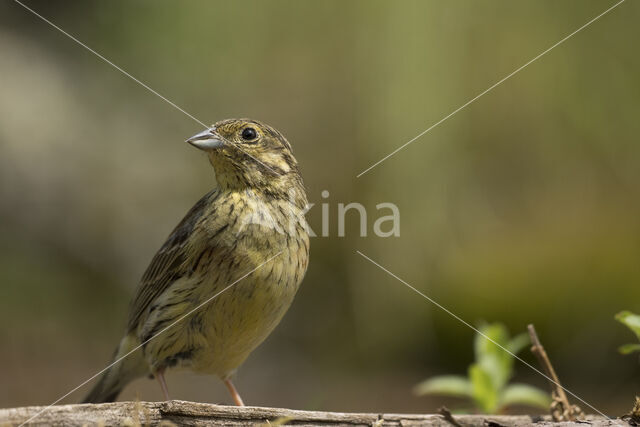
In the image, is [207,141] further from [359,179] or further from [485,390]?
[359,179]

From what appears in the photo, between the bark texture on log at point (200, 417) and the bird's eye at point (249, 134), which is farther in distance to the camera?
the bird's eye at point (249, 134)

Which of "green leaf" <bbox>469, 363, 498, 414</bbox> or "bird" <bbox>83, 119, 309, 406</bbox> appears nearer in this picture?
"green leaf" <bbox>469, 363, 498, 414</bbox>

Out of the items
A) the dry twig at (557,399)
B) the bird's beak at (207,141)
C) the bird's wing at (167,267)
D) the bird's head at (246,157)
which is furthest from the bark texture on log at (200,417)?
the bird's beak at (207,141)

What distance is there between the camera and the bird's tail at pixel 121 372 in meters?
4.92

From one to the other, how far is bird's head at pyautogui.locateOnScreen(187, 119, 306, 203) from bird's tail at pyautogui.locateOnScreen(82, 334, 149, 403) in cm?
123

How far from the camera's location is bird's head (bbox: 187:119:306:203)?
15.1 feet

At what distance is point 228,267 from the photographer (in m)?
4.18

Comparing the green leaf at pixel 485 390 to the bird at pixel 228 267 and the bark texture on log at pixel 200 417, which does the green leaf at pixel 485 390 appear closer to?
the bark texture on log at pixel 200 417

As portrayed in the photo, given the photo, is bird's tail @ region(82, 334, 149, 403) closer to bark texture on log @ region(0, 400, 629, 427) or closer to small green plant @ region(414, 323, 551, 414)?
bark texture on log @ region(0, 400, 629, 427)

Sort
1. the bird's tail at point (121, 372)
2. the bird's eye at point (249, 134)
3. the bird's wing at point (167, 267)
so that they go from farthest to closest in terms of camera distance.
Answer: the bird's tail at point (121, 372)
the bird's eye at point (249, 134)
the bird's wing at point (167, 267)

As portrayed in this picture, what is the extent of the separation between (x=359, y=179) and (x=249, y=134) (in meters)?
3.96

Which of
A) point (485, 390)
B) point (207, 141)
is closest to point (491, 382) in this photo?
point (485, 390)

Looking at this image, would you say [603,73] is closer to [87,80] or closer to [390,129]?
[390,129]

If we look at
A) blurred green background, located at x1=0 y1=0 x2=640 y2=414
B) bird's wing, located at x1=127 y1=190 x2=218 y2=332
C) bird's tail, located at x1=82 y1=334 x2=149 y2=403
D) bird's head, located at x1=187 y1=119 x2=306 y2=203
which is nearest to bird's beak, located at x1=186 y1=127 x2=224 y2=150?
bird's head, located at x1=187 y1=119 x2=306 y2=203
